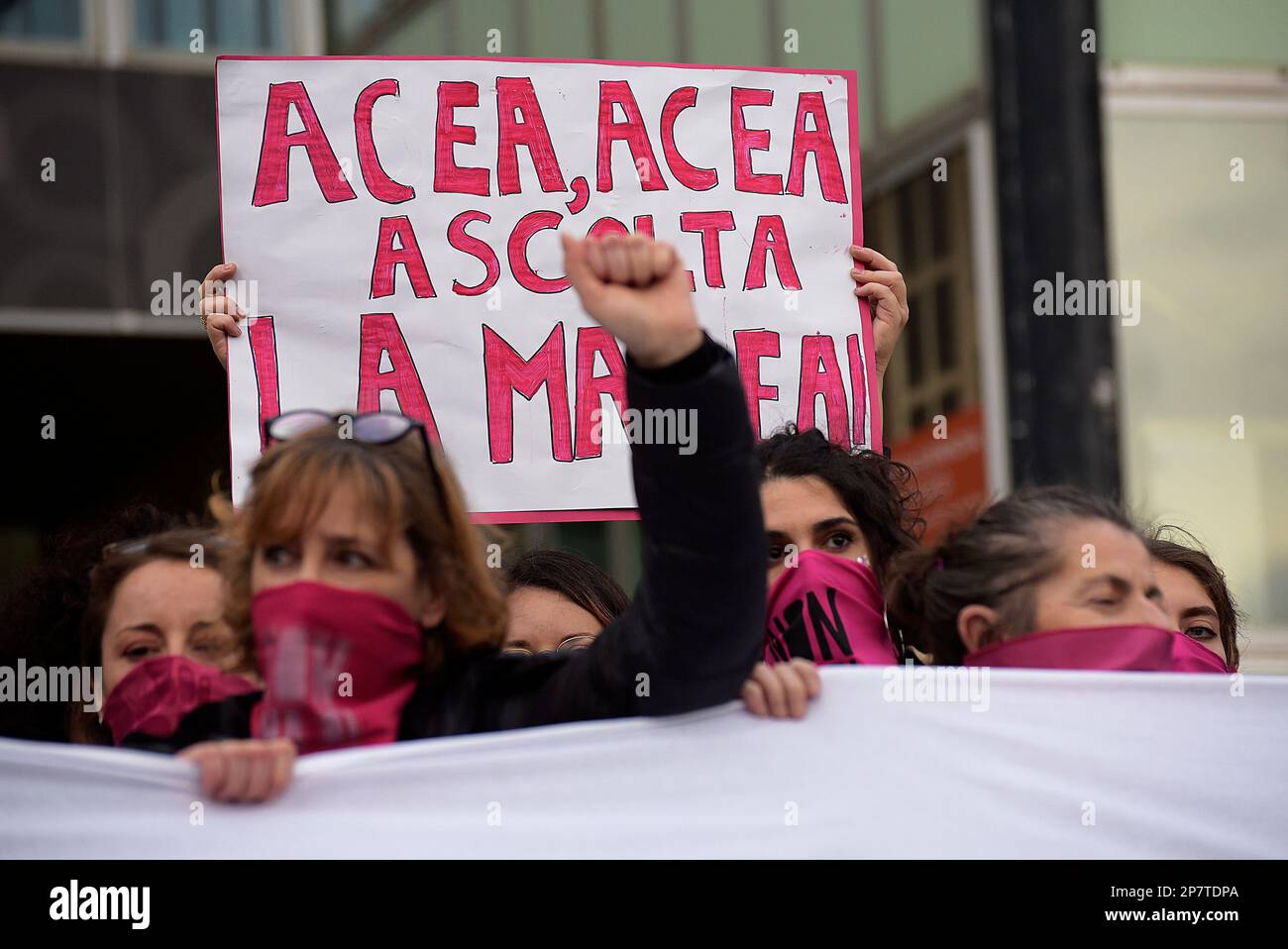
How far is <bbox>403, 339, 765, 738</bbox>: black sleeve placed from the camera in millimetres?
1752

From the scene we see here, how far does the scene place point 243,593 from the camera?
2037mm

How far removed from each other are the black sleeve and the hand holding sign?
0.07 ft

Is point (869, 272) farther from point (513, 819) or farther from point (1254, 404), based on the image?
point (1254, 404)

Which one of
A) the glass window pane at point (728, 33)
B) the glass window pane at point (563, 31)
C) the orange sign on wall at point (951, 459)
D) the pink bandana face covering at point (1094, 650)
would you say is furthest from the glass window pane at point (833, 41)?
the pink bandana face covering at point (1094, 650)

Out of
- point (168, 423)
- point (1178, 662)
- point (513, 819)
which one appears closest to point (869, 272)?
point (1178, 662)

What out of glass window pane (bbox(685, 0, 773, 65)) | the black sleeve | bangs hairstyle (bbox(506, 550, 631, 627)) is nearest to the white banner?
the black sleeve

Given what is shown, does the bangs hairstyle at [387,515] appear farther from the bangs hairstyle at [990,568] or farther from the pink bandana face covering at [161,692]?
the bangs hairstyle at [990,568]

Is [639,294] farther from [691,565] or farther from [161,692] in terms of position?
[161,692]

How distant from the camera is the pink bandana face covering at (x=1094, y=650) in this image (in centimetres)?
217

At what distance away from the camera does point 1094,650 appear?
2.19 metres

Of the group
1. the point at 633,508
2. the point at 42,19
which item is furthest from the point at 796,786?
the point at 42,19

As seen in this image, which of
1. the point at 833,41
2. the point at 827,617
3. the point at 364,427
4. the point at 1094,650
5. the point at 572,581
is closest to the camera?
the point at 364,427

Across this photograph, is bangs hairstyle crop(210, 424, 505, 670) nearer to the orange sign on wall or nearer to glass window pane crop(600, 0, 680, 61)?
the orange sign on wall

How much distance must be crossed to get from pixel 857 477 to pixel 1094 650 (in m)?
0.72
